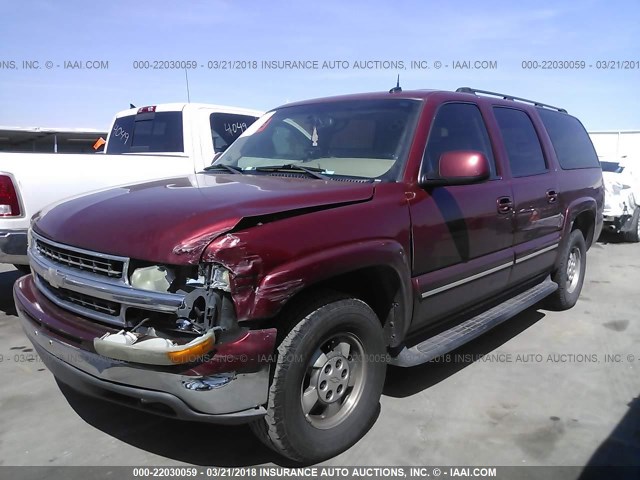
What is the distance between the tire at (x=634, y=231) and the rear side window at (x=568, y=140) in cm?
471

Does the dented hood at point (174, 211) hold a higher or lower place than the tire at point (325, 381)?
higher

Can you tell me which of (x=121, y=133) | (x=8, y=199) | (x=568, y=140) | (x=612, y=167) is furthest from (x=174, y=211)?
(x=612, y=167)

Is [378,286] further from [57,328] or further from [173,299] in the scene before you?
[57,328]

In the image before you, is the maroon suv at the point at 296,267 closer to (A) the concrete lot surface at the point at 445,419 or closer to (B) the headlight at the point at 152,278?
(B) the headlight at the point at 152,278

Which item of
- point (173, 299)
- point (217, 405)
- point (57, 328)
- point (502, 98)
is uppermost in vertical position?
point (502, 98)

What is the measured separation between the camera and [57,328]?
8.48 feet

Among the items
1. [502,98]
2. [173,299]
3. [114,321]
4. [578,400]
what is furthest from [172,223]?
[502,98]

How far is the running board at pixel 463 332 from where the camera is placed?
3188 millimetres

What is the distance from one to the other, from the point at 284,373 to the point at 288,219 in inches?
27.7

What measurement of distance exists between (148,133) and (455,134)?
15.1 feet

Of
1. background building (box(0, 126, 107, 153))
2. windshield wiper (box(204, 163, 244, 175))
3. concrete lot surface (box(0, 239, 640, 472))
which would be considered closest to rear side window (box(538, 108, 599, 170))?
concrete lot surface (box(0, 239, 640, 472))

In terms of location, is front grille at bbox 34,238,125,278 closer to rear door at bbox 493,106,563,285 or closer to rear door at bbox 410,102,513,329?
rear door at bbox 410,102,513,329

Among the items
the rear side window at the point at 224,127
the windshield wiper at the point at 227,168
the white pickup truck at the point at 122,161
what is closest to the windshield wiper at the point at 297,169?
the windshield wiper at the point at 227,168

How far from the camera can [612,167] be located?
11.1m
